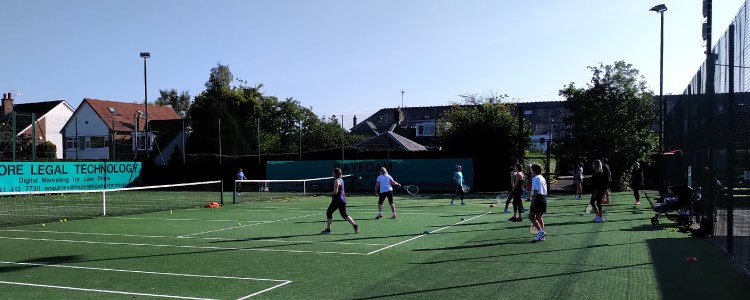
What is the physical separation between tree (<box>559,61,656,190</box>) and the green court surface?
15.7 metres

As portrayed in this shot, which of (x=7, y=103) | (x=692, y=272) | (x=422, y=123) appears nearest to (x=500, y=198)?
(x=692, y=272)

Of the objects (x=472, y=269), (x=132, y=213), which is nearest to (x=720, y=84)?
(x=472, y=269)

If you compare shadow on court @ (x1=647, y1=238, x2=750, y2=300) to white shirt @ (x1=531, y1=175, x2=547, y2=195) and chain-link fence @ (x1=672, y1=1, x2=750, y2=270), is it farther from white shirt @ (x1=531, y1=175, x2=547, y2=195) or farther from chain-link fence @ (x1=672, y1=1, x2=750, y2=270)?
white shirt @ (x1=531, y1=175, x2=547, y2=195)

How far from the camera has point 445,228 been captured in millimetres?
15719

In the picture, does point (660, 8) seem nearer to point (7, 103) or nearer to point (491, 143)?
point (491, 143)

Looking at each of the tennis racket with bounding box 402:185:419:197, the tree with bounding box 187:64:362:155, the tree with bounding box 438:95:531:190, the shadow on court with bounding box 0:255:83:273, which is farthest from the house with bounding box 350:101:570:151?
the shadow on court with bounding box 0:255:83:273

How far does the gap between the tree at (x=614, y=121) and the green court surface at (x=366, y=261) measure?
15747mm

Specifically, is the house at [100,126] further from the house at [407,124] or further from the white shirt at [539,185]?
the white shirt at [539,185]

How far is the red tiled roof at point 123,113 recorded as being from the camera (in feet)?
200

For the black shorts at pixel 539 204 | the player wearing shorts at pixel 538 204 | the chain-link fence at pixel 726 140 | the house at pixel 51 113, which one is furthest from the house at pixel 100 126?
the chain-link fence at pixel 726 140

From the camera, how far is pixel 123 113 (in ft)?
218

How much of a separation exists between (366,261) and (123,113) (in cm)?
6245

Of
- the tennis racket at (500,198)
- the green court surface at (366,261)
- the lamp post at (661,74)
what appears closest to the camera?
the green court surface at (366,261)

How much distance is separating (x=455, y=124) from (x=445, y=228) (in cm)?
2408
